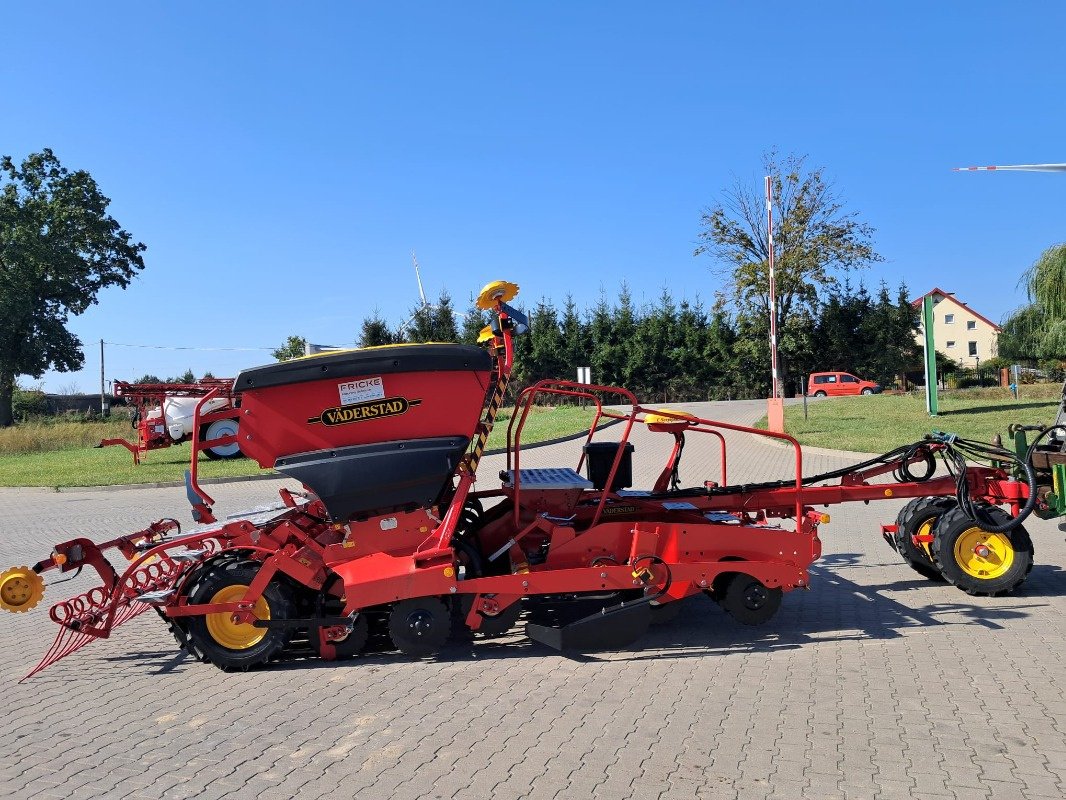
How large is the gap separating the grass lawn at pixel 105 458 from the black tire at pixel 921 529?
693cm

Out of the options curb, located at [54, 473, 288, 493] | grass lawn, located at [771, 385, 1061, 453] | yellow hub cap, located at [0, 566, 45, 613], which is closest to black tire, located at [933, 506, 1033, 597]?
yellow hub cap, located at [0, 566, 45, 613]

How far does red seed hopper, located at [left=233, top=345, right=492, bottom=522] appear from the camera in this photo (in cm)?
550

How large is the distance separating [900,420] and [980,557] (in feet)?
62.5

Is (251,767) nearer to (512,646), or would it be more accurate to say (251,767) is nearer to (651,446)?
(512,646)

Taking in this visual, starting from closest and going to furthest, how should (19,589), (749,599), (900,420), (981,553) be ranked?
1. (19,589)
2. (749,599)
3. (981,553)
4. (900,420)

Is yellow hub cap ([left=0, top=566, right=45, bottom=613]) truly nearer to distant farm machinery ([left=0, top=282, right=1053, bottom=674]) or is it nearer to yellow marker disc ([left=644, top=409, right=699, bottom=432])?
distant farm machinery ([left=0, top=282, right=1053, bottom=674])

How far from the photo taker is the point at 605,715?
15.7ft

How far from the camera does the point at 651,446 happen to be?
22656mm

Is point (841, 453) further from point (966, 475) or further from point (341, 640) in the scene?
point (341, 640)

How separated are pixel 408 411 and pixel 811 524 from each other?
9.96 ft

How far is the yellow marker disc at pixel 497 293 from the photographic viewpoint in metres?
6.04

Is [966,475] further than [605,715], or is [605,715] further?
[966,475]

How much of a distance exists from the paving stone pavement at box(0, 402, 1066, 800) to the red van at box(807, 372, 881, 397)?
40.2m

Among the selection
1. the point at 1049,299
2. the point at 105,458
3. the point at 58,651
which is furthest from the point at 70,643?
the point at 1049,299
